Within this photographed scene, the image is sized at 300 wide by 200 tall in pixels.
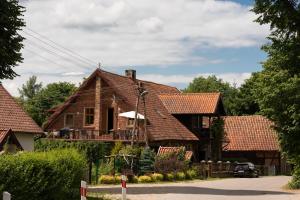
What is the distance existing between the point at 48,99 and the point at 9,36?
71909 mm

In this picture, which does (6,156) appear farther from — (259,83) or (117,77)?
(117,77)

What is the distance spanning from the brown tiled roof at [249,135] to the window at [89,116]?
17.9 meters

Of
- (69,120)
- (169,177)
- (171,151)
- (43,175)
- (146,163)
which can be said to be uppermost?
(69,120)

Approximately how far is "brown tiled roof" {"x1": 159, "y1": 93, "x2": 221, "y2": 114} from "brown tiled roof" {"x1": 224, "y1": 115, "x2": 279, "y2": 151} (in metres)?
7.84

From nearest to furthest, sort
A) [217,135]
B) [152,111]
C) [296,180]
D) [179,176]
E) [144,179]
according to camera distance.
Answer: [296,180] < [144,179] < [179,176] < [152,111] < [217,135]

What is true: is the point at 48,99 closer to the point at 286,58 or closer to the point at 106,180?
the point at 106,180

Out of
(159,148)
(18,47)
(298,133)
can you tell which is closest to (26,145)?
(159,148)

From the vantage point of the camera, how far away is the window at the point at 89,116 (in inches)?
2048

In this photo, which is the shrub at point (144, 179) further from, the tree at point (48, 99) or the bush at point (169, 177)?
the tree at point (48, 99)

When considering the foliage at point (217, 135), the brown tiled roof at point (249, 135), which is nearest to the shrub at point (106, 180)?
the foliage at point (217, 135)

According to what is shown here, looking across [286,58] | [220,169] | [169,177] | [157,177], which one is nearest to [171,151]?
[169,177]

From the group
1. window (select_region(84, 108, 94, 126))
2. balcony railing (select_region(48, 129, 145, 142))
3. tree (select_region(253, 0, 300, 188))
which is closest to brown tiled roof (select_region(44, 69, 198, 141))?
window (select_region(84, 108, 94, 126))

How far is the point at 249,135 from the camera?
63531 mm

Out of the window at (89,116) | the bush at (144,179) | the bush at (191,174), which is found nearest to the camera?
the bush at (144,179)
